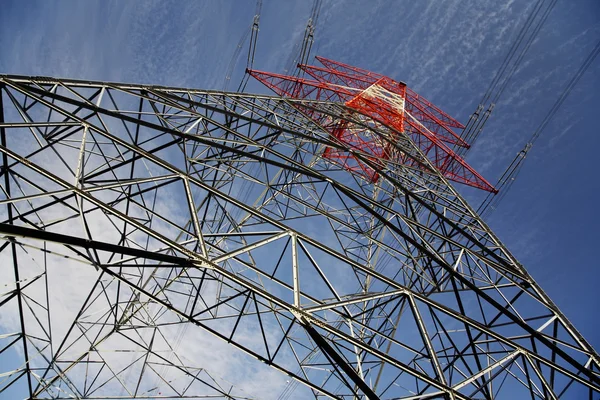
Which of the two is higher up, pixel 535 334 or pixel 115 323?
pixel 115 323

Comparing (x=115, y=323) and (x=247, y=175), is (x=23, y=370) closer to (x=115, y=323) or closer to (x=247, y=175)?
(x=115, y=323)

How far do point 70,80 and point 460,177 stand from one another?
13752mm

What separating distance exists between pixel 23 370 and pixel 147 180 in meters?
6.65

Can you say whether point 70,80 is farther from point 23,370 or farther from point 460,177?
point 460,177

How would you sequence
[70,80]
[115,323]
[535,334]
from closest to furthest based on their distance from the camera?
[535,334], [70,80], [115,323]

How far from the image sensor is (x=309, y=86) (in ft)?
55.1

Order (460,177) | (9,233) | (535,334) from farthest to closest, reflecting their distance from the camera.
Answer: (460,177)
(535,334)
(9,233)

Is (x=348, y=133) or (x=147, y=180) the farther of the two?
(x=348, y=133)

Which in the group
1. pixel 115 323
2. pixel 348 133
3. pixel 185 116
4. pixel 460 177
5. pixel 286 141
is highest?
pixel 348 133

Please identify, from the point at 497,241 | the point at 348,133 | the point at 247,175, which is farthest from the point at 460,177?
the point at 247,175

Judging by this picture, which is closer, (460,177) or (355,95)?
(460,177)

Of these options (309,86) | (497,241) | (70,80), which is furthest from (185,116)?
(309,86)

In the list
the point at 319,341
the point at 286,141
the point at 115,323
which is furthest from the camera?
the point at 286,141

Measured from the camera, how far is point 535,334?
18.9ft
